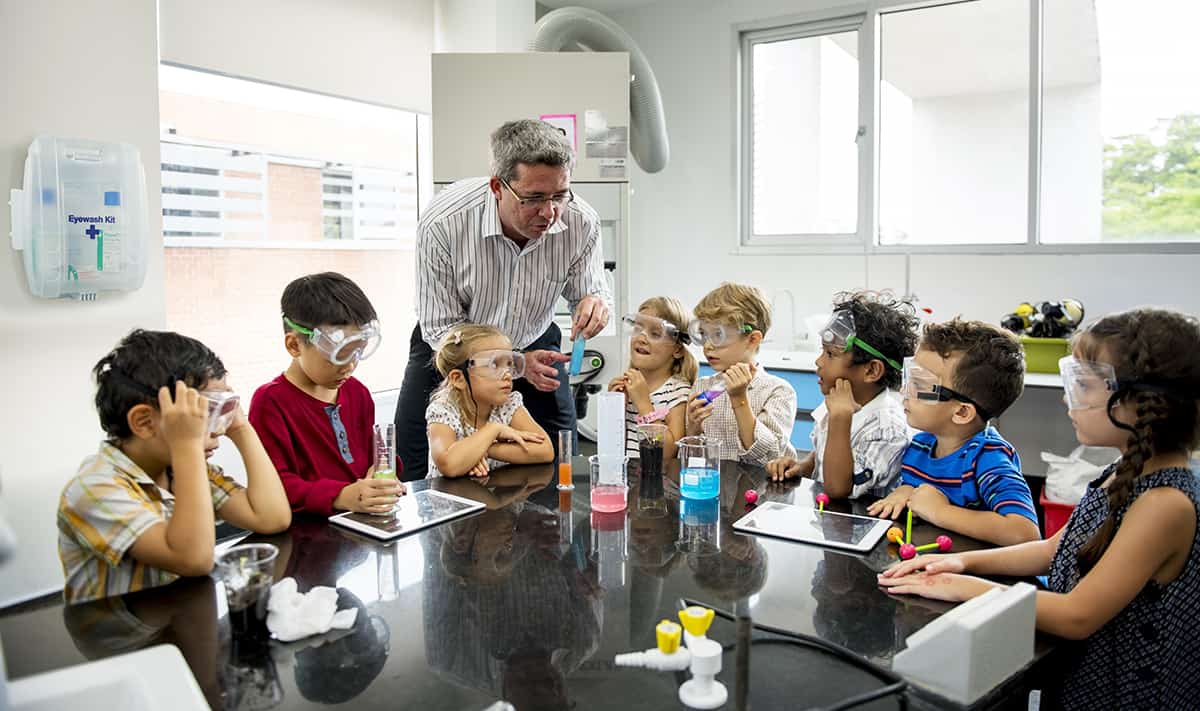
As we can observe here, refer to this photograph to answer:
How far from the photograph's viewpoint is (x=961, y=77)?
4590 mm

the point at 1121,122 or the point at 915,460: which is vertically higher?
the point at 1121,122

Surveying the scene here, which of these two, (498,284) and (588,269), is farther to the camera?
(588,269)

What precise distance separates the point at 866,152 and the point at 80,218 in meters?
3.92

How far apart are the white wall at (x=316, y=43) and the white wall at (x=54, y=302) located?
0.53 metres

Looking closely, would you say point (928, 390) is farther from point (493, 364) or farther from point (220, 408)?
point (220, 408)

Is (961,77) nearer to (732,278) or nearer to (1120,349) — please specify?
(732,278)

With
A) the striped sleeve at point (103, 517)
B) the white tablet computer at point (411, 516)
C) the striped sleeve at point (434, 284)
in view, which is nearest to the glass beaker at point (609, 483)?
the white tablet computer at point (411, 516)

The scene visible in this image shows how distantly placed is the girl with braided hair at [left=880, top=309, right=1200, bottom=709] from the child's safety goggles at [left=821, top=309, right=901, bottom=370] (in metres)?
0.63

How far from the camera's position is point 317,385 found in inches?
81.7

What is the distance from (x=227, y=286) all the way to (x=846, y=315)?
3448 millimetres

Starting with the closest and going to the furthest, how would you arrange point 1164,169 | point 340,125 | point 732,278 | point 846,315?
point 846,315 → point 1164,169 → point 340,125 → point 732,278

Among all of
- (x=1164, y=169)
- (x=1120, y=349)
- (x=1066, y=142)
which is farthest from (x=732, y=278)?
(x=1120, y=349)

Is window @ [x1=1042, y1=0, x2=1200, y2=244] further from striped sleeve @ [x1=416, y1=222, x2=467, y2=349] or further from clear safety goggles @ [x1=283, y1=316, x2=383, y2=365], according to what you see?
clear safety goggles @ [x1=283, y1=316, x2=383, y2=365]

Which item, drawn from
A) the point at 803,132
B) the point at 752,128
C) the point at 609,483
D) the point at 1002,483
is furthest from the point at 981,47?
the point at 609,483
